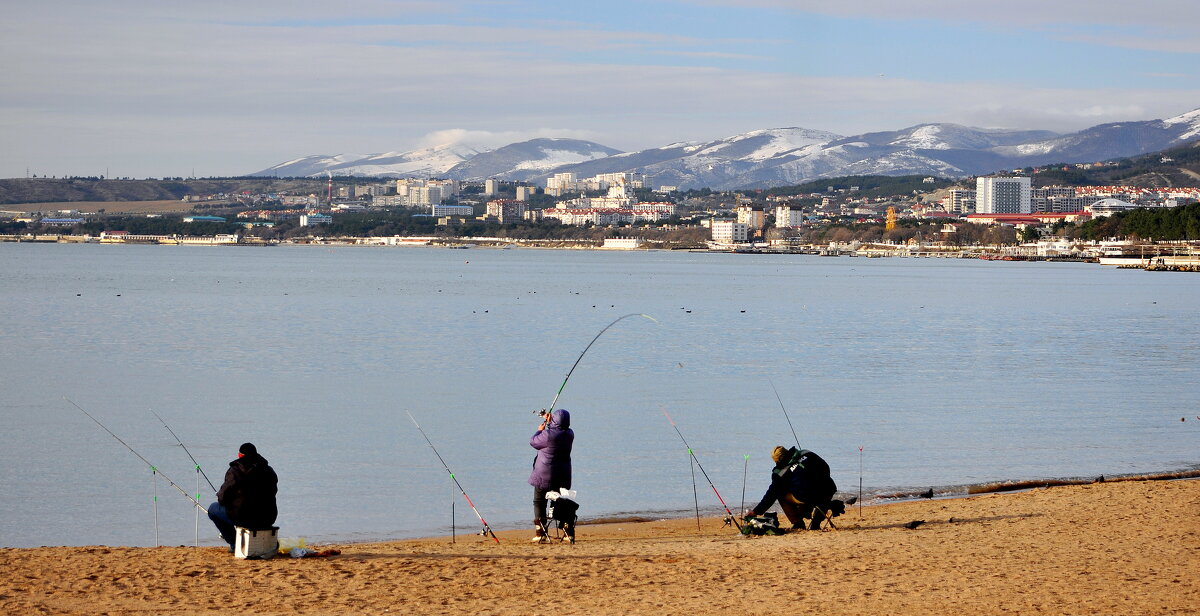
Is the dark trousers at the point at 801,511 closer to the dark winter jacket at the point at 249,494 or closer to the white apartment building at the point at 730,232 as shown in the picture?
the dark winter jacket at the point at 249,494

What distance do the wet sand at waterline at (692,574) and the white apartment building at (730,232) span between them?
550ft

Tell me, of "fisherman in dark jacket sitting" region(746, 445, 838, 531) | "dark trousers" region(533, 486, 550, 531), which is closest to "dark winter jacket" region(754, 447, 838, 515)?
"fisherman in dark jacket sitting" region(746, 445, 838, 531)

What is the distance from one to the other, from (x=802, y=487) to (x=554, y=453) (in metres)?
1.67

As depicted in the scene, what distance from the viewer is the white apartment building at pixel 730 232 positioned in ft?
584

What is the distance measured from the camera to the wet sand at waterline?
268 inches

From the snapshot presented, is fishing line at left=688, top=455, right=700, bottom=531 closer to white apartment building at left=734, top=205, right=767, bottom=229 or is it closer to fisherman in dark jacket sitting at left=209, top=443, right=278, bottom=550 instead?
fisherman in dark jacket sitting at left=209, top=443, right=278, bottom=550

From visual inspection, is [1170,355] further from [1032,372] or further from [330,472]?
[330,472]

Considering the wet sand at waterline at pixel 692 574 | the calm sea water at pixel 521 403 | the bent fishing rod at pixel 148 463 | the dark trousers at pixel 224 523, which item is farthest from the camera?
the calm sea water at pixel 521 403

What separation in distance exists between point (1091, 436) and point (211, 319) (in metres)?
25.3

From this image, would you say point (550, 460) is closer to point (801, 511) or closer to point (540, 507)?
point (540, 507)

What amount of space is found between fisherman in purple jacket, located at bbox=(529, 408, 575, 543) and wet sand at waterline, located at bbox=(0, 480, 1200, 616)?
0.28m

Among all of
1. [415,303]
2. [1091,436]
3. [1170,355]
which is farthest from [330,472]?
[415,303]

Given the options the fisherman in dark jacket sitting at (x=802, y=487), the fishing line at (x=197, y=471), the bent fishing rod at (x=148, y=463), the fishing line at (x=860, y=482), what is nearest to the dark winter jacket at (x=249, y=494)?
the bent fishing rod at (x=148, y=463)

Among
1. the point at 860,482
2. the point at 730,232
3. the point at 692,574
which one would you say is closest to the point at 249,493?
the point at 692,574
